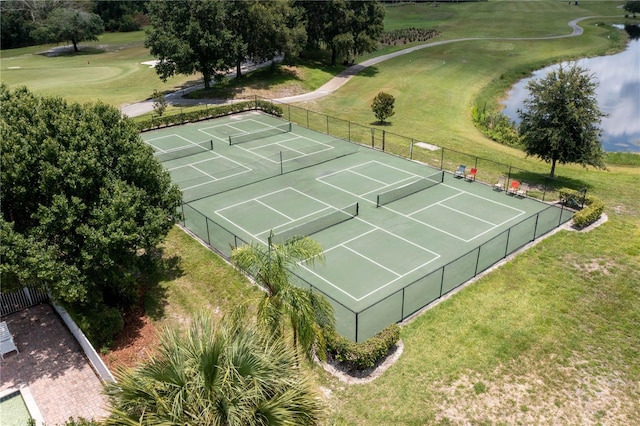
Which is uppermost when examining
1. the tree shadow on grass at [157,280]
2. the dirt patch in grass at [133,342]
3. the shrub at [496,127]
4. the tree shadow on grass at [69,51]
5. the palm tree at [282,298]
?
the palm tree at [282,298]

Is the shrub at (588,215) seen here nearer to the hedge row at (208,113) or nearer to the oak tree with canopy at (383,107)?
the oak tree with canopy at (383,107)

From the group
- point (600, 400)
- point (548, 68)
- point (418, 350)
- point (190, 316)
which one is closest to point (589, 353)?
point (600, 400)

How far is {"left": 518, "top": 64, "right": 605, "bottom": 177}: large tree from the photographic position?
29.5 metres

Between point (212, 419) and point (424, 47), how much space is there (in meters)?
85.3

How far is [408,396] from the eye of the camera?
49.0 ft

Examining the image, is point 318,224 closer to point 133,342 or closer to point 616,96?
point 133,342

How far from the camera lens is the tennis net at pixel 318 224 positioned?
23.5 metres

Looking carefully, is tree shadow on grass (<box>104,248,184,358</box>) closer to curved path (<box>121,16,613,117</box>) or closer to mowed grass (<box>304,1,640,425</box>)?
mowed grass (<box>304,1,640,425</box>)

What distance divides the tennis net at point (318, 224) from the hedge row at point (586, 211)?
1142 centimetres

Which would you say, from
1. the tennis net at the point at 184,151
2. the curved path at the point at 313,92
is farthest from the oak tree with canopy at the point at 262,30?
the tennis net at the point at 184,151

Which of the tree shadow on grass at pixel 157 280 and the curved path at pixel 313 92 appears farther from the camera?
the curved path at pixel 313 92

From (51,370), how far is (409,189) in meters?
20.8

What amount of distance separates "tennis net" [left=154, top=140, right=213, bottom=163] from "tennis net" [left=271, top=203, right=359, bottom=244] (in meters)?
15.0

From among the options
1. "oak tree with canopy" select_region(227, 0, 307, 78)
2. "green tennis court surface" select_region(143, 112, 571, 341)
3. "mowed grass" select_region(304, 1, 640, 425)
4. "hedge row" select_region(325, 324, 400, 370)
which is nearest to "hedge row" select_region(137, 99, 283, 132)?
"green tennis court surface" select_region(143, 112, 571, 341)
